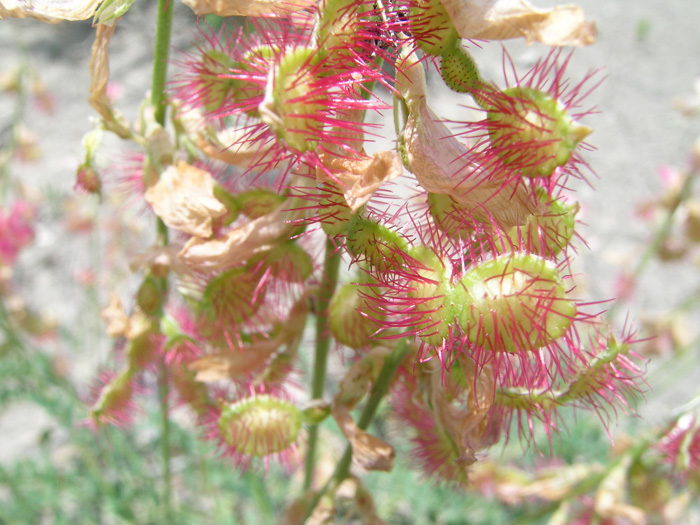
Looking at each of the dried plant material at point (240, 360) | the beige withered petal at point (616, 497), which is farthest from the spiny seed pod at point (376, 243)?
the beige withered petal at point (616, 497)

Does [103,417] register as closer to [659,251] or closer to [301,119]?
[301,119]

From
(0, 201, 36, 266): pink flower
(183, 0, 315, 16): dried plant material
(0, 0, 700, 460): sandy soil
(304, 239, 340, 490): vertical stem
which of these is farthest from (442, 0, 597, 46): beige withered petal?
(0, 0, 700, 460): sandy soil

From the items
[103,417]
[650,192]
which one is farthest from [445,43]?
[650,192]

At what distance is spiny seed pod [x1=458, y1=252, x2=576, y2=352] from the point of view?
40 cm

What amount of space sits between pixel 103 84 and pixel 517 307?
1.57 ft

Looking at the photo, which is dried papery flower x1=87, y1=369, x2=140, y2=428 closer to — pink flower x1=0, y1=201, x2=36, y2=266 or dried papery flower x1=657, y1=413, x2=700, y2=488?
dried papery flower x1=657, y1=413, x2=700, y2=488

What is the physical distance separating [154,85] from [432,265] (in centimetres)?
40

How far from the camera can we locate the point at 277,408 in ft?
2.03

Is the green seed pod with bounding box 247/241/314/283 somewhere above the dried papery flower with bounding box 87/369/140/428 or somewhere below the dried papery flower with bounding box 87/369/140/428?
above

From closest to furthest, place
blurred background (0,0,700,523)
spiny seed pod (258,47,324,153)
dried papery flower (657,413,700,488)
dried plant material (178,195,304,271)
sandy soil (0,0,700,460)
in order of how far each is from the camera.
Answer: spiny seed pod (258,47,324,153) → dried plant material (178,195,304,271) → dried papery flower (657,413,700,488) → blurred background (0,0,700,523) → sandy soil (0,0,700,460)

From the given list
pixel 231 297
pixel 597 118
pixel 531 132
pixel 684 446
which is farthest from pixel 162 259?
pixel 597 118

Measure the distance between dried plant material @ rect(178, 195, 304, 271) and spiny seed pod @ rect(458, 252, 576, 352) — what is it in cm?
20

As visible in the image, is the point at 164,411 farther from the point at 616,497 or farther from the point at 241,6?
the point at 616,497

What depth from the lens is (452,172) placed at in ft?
1.40
